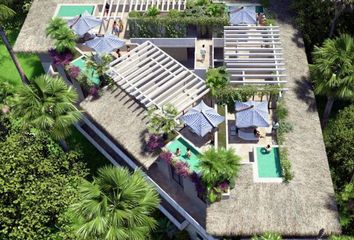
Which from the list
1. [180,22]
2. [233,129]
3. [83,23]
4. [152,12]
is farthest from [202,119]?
[83,23]

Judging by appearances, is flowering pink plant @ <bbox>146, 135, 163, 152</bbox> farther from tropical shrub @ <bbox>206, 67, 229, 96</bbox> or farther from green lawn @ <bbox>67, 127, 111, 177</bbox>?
green lawn @ <bbox>67, 127, 111, 177</bbox>

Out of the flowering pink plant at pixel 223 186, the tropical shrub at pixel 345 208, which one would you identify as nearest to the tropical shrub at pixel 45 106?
the flowering pink plant at pixel 223 186

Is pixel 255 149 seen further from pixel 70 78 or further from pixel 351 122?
pixel 70 78

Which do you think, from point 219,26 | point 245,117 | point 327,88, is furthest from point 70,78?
point 327,88

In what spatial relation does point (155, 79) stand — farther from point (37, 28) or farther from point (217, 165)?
point (37, 28)

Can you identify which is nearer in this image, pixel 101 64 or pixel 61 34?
pixel 101 64

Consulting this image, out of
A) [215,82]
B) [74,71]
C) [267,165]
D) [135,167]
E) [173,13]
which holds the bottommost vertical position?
[135,167]
